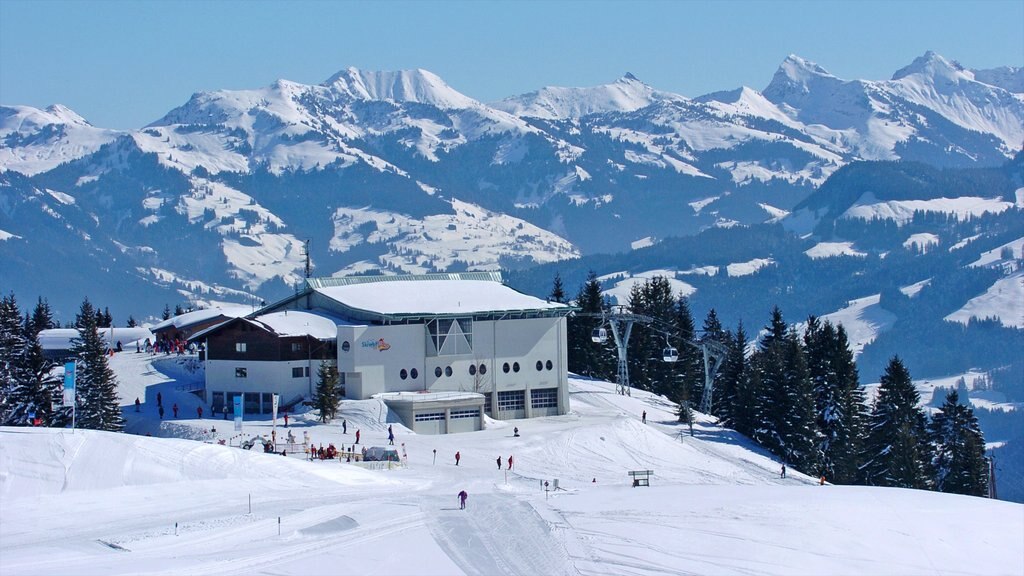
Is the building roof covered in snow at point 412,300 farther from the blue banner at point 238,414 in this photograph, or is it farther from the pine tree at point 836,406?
the pine tree at point 836,406

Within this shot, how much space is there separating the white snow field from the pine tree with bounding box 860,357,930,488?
25601 mm

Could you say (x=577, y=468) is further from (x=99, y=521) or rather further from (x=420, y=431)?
(x=99, y=521)

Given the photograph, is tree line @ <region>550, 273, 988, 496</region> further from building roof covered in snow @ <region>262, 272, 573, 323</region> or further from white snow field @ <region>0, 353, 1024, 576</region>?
white snow field @ <region>0, 353, 1024, 576</region>

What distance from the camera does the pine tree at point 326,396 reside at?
8631 centimetres

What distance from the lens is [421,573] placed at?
49.9 metres

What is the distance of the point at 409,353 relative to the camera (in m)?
93.9

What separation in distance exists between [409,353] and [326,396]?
362 inches

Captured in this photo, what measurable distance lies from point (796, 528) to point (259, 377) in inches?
1739

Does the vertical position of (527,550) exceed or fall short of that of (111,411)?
it falls short

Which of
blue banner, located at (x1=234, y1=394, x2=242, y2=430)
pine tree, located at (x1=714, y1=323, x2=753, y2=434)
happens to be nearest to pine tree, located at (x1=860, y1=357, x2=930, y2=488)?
pine tree, located at (x1=714, y1=323, x2=753, y2=434)

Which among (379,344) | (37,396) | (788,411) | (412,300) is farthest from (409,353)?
(788,411)

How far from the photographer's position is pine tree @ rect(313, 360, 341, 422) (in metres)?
86.3

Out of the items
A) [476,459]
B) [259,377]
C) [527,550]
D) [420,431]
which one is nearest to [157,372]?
[259,377]

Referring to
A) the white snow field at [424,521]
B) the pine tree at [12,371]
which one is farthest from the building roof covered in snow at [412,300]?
the white snow field at [424,521]
